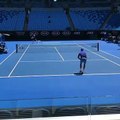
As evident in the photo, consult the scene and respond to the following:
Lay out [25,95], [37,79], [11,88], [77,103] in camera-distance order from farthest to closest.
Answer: [37,79]
[11,88]
[25,95]
[77,103]

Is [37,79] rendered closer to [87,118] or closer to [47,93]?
[47,93]

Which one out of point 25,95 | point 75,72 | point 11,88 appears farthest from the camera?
point 75,72

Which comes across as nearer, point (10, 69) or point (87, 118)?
point (87, 118)

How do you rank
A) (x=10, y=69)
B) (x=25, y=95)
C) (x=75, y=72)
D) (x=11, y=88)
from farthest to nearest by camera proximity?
(x=10, y=69) → (x=75, y=72) → (x=11, y=88) → (x=25, y=95)

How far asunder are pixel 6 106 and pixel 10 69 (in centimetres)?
2089

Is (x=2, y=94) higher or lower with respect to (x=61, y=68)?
lower

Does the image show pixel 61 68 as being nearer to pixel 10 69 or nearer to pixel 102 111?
pixel 10 69

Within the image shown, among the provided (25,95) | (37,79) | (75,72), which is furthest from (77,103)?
(75,72)

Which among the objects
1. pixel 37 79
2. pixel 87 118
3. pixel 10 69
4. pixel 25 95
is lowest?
→ pixel 87 118

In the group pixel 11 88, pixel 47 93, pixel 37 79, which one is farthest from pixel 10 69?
pixel 47 93

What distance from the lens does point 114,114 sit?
21.8 ft

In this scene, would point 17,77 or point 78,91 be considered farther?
point 17,77

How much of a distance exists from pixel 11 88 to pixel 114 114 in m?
13.0

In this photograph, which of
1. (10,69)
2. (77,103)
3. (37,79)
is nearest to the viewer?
(77,103)
